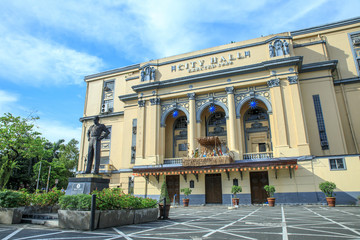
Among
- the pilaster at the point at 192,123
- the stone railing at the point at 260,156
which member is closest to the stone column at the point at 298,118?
the stone railing at the point at 260,156

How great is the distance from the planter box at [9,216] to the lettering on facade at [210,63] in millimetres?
20983

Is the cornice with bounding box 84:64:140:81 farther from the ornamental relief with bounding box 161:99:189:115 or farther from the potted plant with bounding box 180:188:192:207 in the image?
the potted plant with bounding box 180:188:192:207

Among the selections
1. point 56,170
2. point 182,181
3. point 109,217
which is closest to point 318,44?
point 182,181

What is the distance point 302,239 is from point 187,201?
16.4m

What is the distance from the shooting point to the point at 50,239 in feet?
19.7

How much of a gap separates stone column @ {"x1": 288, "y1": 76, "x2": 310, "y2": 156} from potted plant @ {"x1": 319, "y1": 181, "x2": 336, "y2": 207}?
3.17 metres

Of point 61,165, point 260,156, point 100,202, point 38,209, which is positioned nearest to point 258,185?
point 260,156

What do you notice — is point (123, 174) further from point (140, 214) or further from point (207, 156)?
point (140, 214)

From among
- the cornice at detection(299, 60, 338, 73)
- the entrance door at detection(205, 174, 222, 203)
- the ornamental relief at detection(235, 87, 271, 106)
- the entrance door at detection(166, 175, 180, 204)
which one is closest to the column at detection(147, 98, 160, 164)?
the entrance door at detection(166, 175, 180, 204)

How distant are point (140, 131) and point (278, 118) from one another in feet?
45.8

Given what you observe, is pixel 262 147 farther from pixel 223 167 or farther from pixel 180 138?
pixel 180 138

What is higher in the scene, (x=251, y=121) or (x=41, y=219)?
(x=251, y=121)

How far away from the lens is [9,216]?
868cm

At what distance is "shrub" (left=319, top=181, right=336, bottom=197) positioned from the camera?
56.5 ft
